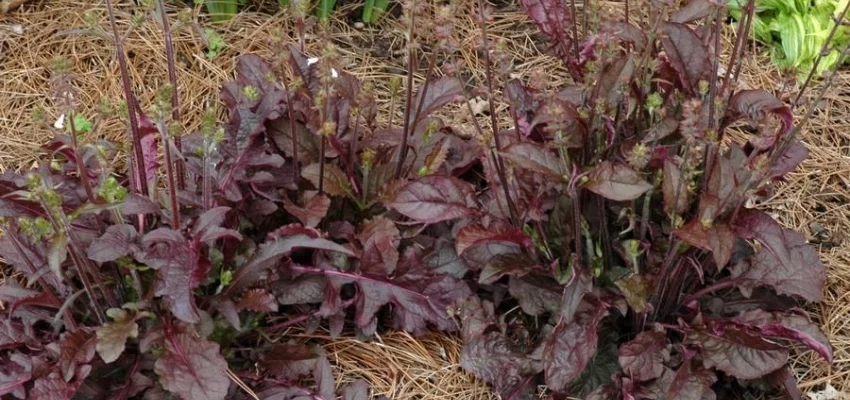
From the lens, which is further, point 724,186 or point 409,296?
point 409,296

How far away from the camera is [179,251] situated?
2141mm

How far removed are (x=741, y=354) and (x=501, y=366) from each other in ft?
1.87

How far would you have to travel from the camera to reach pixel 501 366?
233cm

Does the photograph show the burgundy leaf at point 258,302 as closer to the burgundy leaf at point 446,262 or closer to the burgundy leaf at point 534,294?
the burgundy leaf at point 446,262

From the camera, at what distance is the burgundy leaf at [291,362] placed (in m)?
2.32

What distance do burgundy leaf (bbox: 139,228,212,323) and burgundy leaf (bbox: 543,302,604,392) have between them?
821 millimetres

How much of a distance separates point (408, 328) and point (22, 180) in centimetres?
106

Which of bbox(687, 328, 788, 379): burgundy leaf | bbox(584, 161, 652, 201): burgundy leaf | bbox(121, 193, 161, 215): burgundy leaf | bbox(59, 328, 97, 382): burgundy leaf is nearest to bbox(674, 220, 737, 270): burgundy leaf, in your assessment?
bbox(584, 161, 652, 201): burgundy leaf

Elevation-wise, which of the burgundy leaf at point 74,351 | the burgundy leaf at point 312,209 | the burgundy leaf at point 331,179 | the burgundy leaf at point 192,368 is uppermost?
the burgundy leaf at point 331,179

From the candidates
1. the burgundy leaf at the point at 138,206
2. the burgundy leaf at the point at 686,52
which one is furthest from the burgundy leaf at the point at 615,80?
the burgundy leaf at the point at 138,206

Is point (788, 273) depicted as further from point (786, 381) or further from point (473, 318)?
point (473, 318)

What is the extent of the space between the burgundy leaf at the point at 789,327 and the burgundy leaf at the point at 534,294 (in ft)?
1.44

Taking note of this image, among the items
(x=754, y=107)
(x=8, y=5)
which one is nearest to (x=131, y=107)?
(x=8, y=5)

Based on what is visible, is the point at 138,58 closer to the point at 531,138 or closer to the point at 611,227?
the point at 531,138
